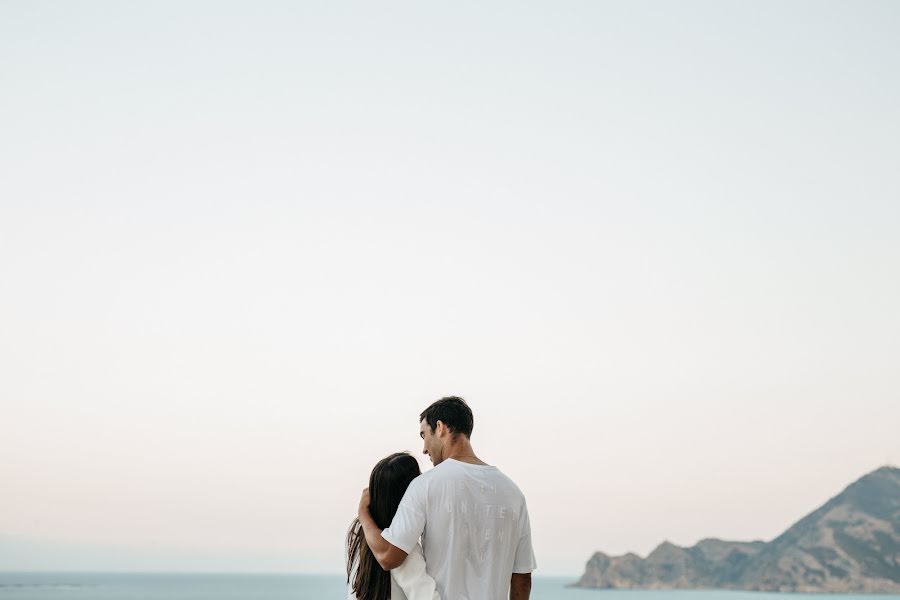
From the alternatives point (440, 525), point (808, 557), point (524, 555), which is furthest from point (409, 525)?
point (808, 557)

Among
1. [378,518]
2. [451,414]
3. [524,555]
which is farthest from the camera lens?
[524,555]

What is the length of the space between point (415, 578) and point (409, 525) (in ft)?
0.78

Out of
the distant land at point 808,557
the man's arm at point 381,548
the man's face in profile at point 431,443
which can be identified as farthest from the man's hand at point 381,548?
the distant land at point 808,557

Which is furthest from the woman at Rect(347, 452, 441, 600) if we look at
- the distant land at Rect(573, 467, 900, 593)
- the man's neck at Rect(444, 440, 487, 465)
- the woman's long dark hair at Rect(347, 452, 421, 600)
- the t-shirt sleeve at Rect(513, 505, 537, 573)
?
the distant land at Rect(573, 467, 900, 593)

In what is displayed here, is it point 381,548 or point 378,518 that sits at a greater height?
point 378,518

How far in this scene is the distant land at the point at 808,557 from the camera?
14075cm

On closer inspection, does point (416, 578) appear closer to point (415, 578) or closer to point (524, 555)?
point (415, 578)

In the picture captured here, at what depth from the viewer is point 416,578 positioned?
427cm

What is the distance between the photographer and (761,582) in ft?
478

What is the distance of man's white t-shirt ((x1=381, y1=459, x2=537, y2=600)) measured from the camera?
4.25 meters

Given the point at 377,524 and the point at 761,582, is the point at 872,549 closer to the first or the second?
the point at 761,582

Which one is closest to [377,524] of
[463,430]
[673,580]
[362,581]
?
[362,581]

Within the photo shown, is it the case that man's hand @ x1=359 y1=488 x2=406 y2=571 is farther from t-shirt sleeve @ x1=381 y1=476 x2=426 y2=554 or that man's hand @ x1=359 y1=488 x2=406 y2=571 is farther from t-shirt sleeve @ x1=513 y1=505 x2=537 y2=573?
t-shirt sleeve @ x1=513 y1=505 x2=537 y2=573

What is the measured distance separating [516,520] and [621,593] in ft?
504
